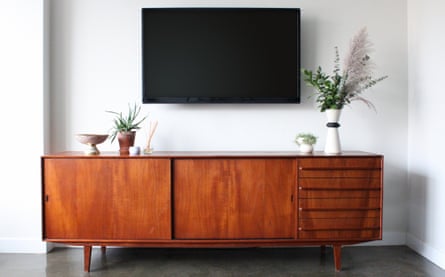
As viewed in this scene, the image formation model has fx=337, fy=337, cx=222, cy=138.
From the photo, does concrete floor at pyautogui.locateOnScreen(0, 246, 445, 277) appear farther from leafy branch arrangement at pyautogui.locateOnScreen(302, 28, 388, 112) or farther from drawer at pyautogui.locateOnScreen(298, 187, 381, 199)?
leafy branch arrangement at pyautogui.locateOnScreen(302, 28, 388, 112)

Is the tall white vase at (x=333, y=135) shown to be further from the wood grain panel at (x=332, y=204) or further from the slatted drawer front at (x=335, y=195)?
the wood grain panel at (x=332, y=204)

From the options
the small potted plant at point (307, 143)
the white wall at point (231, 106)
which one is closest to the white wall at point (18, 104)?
the white wall at point (231, 106)

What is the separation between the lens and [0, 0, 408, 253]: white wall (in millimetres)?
2678

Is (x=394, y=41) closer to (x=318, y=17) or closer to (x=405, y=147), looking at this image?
(x=318, y=17)

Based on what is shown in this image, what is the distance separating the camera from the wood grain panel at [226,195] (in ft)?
7.16

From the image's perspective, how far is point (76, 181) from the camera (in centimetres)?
218

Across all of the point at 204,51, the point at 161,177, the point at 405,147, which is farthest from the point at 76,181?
the point at 405,147

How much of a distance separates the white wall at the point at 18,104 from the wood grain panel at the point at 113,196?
0.59m

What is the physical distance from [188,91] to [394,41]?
1700 millimetres

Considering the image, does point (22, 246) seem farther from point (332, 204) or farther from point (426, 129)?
point (426, 129)

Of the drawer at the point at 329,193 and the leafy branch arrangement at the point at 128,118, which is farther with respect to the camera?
the leafy branch arrangement at the point at 128,118

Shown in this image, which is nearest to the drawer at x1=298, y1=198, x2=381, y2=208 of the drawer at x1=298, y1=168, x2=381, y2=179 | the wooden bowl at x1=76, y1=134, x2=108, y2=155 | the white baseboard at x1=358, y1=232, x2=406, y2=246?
the drawer at x1=298, y1=168, x2=381, y2=179

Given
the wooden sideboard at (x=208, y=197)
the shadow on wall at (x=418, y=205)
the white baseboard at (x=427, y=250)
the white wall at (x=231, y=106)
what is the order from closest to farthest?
the wooden sideboard at (x=208, y=197) → the white baseboard at (x=427, y=250) → the shadow on wall at (x=418, y=205) → the white wall at (x=231, y=106)

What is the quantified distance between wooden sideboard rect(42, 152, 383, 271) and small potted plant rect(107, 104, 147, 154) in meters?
0.26
